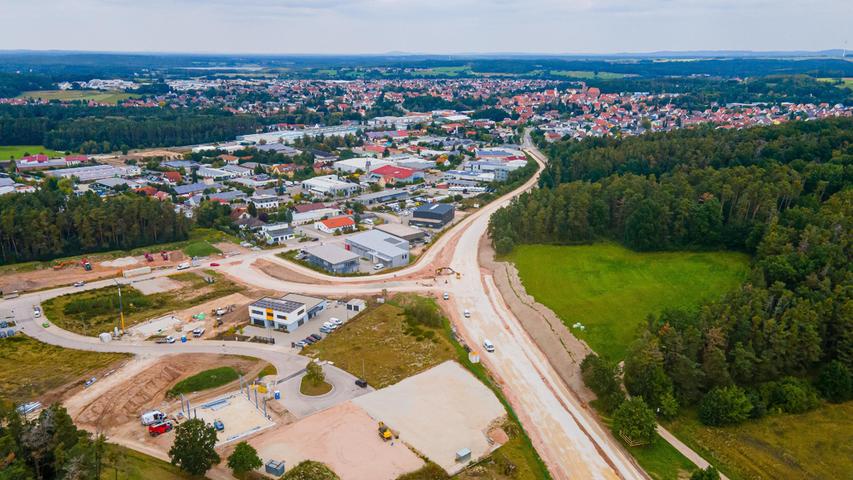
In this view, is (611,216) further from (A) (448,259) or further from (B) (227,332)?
(B) (227,332)

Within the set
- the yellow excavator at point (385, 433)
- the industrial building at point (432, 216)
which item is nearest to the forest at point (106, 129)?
the industrial building at point (432, 216)

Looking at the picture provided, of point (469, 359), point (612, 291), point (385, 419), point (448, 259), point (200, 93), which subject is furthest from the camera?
point (200, 93)

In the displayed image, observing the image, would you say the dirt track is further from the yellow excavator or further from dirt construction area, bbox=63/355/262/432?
dirt construction area, bbox=63/355/262/432

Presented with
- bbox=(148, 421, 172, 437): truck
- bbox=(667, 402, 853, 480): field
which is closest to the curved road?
bbox=(667, 402, 853, 480): field

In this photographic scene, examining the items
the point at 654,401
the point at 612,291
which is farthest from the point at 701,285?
the point at 654,401

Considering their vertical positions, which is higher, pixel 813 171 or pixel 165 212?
pixel 813 171

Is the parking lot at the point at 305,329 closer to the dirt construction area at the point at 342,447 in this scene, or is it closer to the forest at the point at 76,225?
the dirt construction area at the point at 342,447
